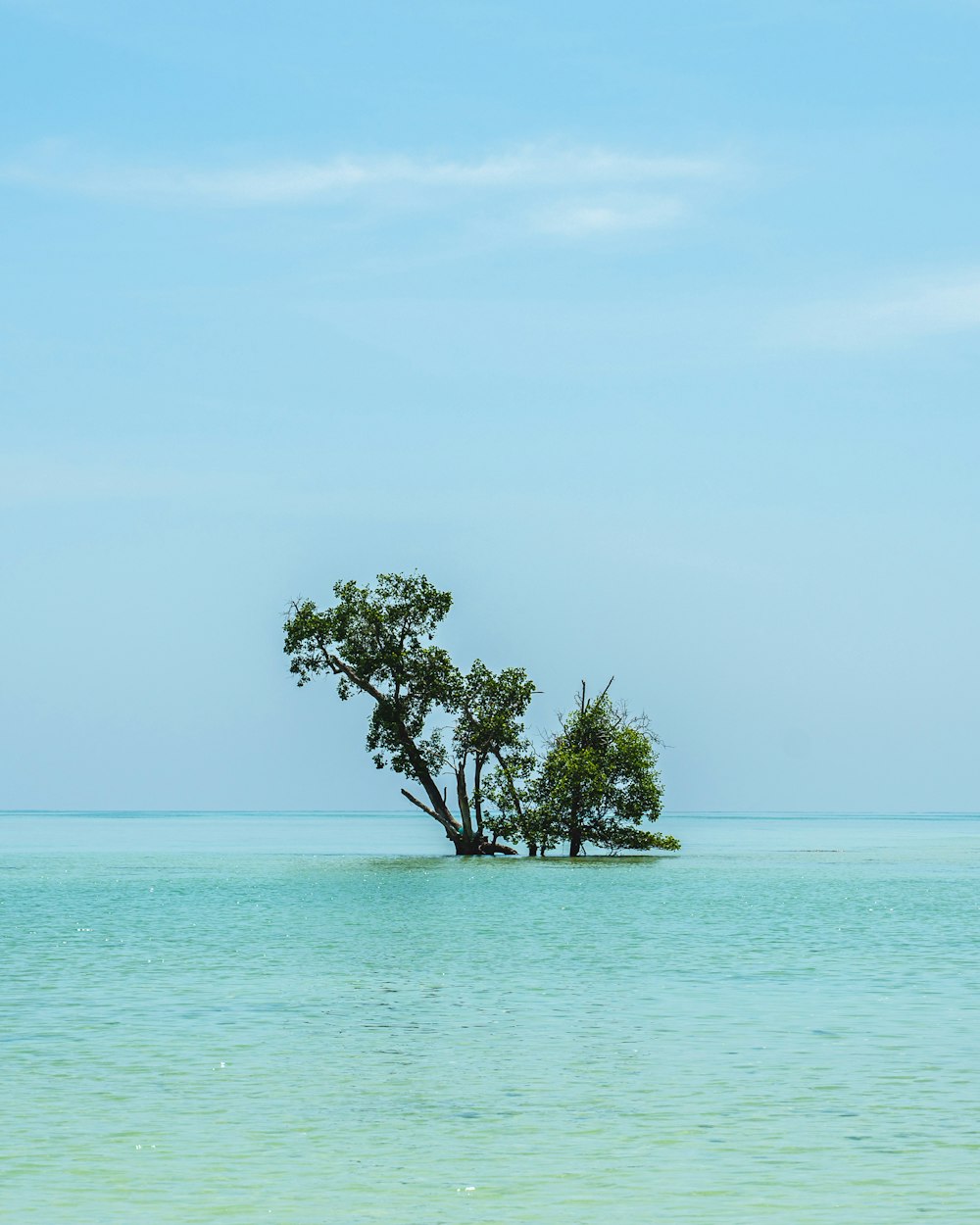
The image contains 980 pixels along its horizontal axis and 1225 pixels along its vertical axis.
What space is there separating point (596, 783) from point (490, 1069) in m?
52.3

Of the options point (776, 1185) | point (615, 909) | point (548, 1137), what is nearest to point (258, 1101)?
point (548, 1137)

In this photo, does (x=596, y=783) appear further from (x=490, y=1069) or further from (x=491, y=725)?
(x=490, y=1069)

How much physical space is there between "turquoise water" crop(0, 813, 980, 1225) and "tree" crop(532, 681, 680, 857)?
1070 inches

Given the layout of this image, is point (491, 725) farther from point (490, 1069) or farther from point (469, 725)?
point (490, 1069)

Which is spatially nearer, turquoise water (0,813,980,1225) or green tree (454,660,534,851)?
turquoise water (0,813,980,1225)

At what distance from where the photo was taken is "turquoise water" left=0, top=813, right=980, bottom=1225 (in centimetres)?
1458

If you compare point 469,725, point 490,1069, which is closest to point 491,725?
point 469,725

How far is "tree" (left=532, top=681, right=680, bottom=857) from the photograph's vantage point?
72875 mm

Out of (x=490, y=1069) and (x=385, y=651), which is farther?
(x=385, y=651)

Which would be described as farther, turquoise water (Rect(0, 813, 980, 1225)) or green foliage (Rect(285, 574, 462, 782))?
green foliage (Rect(285, 574, 462, 782))

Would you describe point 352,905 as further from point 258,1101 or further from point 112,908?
point 258,1101

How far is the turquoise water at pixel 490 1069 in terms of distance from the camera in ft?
47.8

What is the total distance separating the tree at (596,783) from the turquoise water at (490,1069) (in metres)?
27.2

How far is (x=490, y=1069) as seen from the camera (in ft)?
67.8
